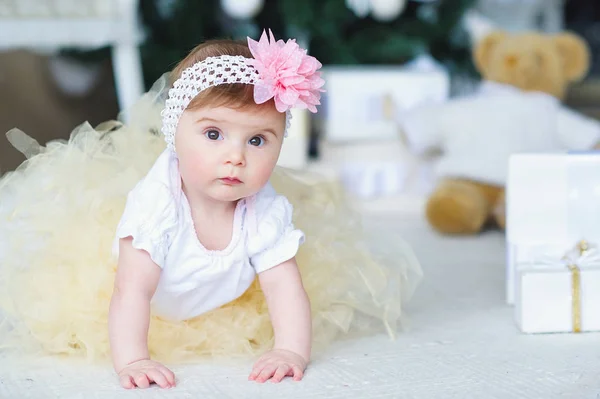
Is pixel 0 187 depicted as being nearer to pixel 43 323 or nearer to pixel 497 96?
pixel 43 323

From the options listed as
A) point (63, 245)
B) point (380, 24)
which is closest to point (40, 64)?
point (380, 24)

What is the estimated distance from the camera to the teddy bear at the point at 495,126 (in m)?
2.04

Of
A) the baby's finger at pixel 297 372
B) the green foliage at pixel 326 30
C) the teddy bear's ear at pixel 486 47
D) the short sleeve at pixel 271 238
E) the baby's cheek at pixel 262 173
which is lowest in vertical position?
the baby's finger at pixel 297 372

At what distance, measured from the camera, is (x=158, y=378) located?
95cm

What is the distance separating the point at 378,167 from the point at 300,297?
4.59 ft

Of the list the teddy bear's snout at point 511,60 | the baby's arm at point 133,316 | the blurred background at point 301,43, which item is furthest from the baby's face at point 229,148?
the teddy bear's snout at point 511,60

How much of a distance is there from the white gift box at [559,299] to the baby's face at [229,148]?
431mm

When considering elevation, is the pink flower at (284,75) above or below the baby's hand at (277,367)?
above

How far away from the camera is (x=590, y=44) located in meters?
3.47

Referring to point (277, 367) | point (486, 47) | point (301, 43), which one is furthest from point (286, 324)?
point (301, 43)

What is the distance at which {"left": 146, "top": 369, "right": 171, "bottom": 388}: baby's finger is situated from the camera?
951 mm

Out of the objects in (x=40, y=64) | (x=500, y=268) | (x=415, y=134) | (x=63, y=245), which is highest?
(x=40, y=64)

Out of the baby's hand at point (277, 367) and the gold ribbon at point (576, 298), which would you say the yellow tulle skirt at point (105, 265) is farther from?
the gold ribbon at point (576, 298)

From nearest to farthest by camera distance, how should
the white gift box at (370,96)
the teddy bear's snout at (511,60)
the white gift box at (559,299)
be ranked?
the white gift box at (559,299) → the teddy bear's snout at (511,60) → the white gift box at (370,96)
